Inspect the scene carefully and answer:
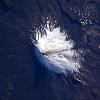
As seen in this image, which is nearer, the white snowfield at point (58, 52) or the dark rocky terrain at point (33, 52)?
the dark rocky terrain at point (33, 52)

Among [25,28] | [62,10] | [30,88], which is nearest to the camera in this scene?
[30,88]

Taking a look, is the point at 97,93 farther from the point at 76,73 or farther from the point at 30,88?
the point at 30,88

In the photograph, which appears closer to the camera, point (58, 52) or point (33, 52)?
point (33, 52)

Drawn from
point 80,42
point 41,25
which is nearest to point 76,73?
point 80,42

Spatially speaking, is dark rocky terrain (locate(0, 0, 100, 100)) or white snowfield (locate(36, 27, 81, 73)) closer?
dark rocky terrain (locate(0, 0, 100, 100))
